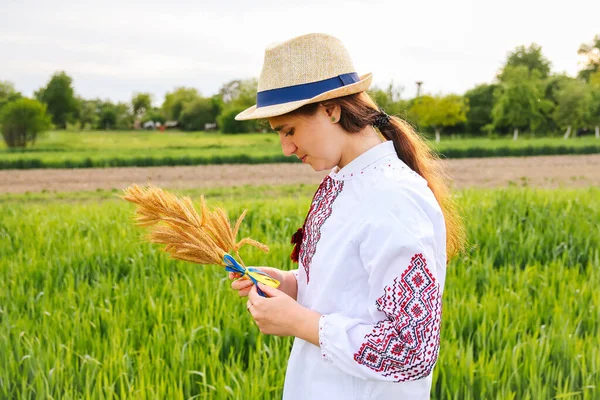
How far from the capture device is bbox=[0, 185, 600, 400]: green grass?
7.80ft

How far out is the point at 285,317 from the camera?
1281 mm

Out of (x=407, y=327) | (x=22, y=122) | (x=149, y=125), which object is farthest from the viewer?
(x=149, y=125)

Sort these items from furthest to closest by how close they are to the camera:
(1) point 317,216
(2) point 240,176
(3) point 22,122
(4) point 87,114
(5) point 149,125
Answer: (5) point 149,125 < (4) point 87,114 < (3) point 22,122 < (2) point 240,176 < (1) point 317,216

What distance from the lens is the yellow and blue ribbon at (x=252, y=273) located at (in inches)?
56.0

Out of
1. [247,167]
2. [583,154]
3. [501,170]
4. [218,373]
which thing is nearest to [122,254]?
[218,373]

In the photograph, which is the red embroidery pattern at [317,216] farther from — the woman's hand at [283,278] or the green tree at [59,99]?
the green tree at [59,99]

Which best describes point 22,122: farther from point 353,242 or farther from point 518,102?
point 518,102

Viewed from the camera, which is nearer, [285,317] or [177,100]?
[285,317]

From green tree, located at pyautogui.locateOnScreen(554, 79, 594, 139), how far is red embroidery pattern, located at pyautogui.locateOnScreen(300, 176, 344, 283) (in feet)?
129

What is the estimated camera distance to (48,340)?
265cm

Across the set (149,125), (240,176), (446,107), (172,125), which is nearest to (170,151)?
(240,176)

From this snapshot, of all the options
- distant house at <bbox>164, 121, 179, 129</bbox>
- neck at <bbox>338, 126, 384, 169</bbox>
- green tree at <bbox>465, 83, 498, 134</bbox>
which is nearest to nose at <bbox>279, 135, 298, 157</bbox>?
neck at <bbox>338, 126, 384, 169</bbox>

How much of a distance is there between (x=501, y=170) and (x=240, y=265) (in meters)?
16.9

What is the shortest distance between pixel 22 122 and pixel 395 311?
2686cm
